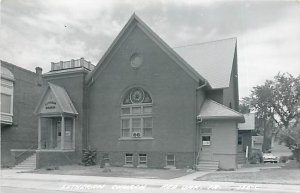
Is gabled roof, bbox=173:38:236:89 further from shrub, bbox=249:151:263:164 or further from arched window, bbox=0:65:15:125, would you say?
arched window, bbox=0:65:15:125

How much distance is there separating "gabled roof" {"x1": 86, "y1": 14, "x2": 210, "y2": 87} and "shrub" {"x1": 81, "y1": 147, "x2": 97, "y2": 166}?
18.5ft

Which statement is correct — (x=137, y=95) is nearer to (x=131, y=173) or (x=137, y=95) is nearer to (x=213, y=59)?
(x=213, y=59)

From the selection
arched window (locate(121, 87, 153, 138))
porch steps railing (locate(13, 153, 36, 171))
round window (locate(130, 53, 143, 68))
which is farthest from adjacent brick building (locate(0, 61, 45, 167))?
round window (locate(130, 53, 143, 68))

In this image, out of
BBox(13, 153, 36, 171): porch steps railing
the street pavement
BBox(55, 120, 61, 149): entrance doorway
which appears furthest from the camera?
BBox(55, 120, 61, 149): entrance doorway

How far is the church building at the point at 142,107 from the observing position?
2677cm

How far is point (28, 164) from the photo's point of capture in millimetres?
28047

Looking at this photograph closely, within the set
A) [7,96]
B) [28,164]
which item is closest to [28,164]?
[28,164]

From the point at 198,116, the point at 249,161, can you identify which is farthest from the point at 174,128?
the point at 249,161

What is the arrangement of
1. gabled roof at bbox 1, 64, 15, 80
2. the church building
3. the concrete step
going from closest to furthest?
the church building < the concrete step < gabled roof at bbox 1, 64, 15, 80

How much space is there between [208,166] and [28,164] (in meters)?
13.2

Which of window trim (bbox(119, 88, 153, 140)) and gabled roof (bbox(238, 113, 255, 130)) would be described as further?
gabled roof (bbox(238, 113, 255, 130))

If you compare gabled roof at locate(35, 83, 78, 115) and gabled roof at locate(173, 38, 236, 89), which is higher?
gabled roof at locate(173, 38, 236, 89)

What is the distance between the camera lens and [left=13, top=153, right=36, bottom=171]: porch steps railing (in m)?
27.2

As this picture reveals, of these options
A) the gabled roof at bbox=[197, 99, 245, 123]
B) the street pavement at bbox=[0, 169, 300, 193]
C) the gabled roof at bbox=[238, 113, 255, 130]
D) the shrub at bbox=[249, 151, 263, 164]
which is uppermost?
the gabled roof at bbox=[197, 99, 245, 123]
